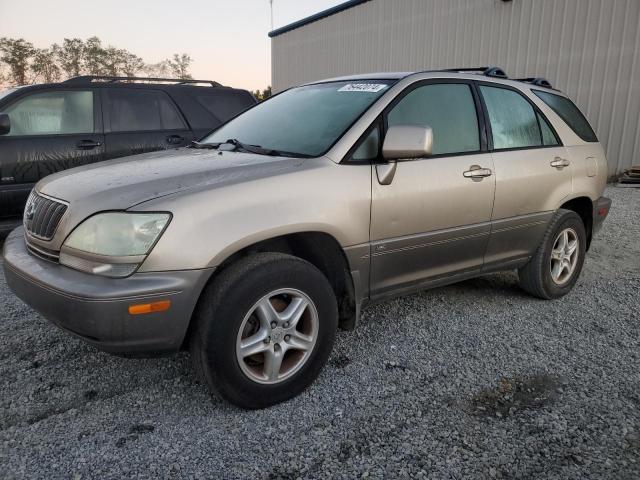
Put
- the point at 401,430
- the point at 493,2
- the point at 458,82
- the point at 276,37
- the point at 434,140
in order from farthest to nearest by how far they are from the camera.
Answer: the point at 276,37
the point at 493,2
the point at 458,82
the point at 434,140
the point at 401,430

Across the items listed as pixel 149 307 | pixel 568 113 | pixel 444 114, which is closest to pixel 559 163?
pixel 568 113

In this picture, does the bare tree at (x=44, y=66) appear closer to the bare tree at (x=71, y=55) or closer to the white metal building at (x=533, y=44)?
the bare tree at (x=71, y=55)

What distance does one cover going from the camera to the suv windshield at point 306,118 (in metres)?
2.88

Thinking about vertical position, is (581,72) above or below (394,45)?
below

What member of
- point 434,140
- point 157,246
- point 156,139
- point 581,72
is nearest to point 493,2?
point 581,72

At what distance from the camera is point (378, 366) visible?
2914mm

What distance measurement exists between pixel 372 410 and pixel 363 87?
1.91 m

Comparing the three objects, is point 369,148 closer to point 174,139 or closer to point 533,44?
point 174,139

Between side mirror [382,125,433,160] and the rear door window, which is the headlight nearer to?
side mirror [382,125,433,160]

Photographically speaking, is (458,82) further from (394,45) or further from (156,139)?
(394,45)

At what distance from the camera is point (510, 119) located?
3.66 m

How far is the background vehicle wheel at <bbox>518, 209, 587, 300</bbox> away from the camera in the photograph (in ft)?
12.7

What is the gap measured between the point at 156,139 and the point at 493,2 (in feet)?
30.6

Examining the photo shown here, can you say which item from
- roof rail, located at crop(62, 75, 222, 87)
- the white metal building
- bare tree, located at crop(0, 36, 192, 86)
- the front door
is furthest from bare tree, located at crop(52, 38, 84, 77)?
the front door
